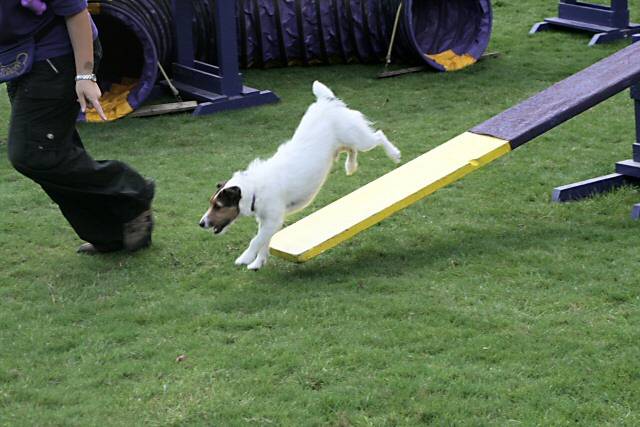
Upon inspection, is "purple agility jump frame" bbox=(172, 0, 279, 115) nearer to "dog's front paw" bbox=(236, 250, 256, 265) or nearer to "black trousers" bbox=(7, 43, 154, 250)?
"black trousers" bbox=(7, 43, 154, 250)

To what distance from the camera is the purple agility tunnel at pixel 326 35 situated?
10734mm

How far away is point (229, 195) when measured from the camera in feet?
19.2

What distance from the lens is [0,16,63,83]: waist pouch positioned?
5508mm

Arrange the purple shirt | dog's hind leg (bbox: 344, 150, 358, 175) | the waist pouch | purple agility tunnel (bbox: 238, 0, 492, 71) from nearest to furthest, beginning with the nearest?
the purple shirt, the waist pouch, dog's hind leg (bbox: 344, 150, 358, 175), purple agility tunnel (bbox: 238, 0, 492, 71)

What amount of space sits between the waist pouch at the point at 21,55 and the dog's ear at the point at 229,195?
121 cm

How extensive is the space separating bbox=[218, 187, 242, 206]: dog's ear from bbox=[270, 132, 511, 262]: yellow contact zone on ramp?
1.27 ft

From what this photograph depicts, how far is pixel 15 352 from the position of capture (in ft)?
17.1

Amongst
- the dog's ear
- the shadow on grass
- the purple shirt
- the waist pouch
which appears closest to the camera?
the purple shirt

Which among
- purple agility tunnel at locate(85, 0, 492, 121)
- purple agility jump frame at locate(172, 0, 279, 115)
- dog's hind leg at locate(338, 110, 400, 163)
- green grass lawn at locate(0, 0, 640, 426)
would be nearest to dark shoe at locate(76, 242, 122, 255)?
green grass lawn at locate(0, 0, 640, 426)

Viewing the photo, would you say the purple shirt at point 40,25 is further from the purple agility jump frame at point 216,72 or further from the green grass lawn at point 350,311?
the purple agility jump frame at point 216,72

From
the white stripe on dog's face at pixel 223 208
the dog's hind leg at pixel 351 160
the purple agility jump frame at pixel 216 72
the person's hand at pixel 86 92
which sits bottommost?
the purple agility jump frame at pixel 216 72

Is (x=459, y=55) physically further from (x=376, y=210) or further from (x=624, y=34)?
(x=376, y=210)

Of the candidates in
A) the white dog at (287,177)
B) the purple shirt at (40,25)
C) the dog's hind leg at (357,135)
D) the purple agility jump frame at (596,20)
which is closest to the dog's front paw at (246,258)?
the white dog at (287,177)

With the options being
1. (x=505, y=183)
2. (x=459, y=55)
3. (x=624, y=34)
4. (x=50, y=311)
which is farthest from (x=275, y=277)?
(x=624, y=34)
